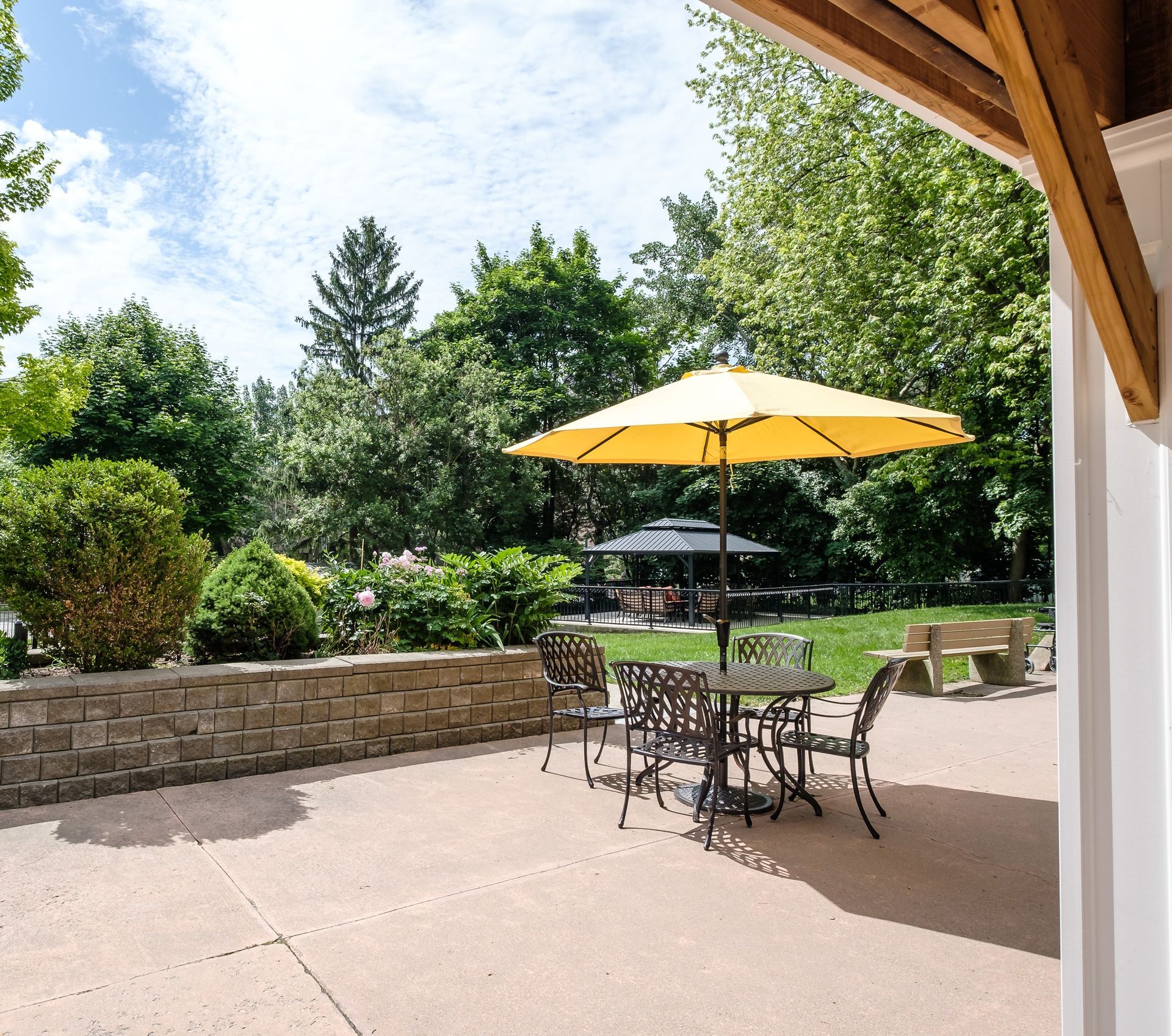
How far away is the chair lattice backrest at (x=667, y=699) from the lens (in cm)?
396

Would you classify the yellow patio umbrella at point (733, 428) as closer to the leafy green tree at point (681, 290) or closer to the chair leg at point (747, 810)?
the chair leg at point (747, 810)

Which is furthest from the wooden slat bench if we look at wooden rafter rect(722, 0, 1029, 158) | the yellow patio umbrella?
wooden rafter rect(722, 0, 1029, 158)

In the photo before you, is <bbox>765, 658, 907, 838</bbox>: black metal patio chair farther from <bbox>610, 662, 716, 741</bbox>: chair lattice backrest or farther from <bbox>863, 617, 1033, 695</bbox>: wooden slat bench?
<bbox>863, 617, 1033, 695</bbox>: wooden slat bench

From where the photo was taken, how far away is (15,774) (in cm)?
434

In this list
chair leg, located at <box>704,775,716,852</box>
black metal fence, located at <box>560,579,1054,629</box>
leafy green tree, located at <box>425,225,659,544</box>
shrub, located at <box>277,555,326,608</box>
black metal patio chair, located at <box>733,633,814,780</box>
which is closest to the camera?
chair leg, located at <box>704,775,716,852</box>

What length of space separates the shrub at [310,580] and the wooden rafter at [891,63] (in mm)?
5850

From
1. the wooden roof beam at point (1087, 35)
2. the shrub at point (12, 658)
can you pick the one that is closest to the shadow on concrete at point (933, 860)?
the wooden roof beam at point (1087, 35)

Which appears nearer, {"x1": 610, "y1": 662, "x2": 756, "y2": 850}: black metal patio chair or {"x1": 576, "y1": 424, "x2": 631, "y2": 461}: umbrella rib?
{"x1": 610, "y1": 662, "x2": 756, "y2": 850}: black metal patio chair

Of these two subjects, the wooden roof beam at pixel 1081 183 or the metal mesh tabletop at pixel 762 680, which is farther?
the metal mesh tabletop at pixel 762 680

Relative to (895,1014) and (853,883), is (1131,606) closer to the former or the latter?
(895,1014)

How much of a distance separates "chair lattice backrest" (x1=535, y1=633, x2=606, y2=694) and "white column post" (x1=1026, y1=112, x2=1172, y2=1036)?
3.60 meters

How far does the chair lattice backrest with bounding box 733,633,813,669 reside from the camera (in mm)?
5492

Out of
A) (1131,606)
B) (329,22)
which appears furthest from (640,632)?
(1131,606)

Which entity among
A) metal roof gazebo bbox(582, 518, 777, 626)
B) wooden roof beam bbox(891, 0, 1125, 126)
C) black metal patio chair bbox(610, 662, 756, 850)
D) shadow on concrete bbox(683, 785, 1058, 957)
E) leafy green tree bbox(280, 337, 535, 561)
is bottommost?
shadow on concrete bbox(683, 785, 1058, 957)
